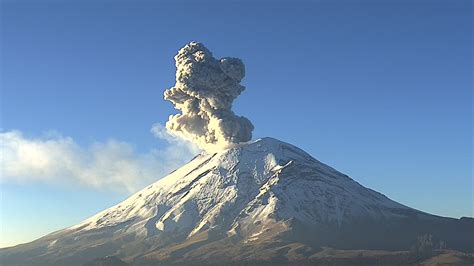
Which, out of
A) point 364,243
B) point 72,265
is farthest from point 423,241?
point 72,265

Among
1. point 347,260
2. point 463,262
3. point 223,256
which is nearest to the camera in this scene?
point 463,262

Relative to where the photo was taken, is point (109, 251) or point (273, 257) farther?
point (109, 251)

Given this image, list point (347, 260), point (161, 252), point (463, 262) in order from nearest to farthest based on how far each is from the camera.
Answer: point (463, 262) → point (347, 260) → point (161, 252)

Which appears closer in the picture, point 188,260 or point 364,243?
point 188,260

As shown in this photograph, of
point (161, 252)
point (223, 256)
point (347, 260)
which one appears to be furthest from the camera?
point (161, 252)

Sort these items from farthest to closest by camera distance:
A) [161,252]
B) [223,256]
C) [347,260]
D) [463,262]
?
[161,252] → [223,256] → [347,260] → [463,262]

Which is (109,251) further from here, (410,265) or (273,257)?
(410,265)

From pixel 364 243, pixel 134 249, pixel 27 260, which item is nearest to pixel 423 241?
pixel 364 243

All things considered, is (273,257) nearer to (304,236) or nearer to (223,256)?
(223,256)

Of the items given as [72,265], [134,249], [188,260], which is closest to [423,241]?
[188,260]
